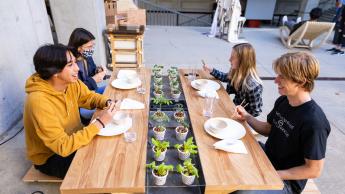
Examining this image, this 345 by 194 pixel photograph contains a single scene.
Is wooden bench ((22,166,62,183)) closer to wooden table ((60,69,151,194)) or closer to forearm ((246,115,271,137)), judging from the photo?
wooden table ((60,69,151,194))

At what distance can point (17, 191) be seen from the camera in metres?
1.96

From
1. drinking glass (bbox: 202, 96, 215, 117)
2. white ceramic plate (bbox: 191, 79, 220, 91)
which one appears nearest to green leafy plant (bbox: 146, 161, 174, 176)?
drinking glass (bbox: 202, 96, 215, 117)

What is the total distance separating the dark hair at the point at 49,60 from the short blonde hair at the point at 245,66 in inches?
58.4

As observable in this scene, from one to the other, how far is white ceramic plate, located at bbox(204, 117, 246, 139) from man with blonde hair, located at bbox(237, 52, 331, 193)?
25cm

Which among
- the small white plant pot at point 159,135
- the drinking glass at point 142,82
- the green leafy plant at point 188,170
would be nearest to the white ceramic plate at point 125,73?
the drinking glass at point 142,82

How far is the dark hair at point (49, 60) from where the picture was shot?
58.4 inches

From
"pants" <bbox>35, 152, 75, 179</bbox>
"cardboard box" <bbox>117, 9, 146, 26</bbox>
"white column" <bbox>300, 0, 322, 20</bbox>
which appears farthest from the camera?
"white column" <bbox>300, 0, 322, 20</bbox>

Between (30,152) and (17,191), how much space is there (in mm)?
574

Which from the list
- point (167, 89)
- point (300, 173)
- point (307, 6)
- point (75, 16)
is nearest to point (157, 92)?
point (167, 89)

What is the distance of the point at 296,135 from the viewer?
142 centimetres

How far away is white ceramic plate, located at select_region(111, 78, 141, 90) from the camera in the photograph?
2155 millimetres

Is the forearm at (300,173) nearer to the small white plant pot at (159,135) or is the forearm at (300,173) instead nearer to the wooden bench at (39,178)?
the small white plant pot at (159,135)

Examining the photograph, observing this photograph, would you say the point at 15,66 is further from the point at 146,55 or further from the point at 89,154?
the point at 146,55

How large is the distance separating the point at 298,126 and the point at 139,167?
3.12ft
